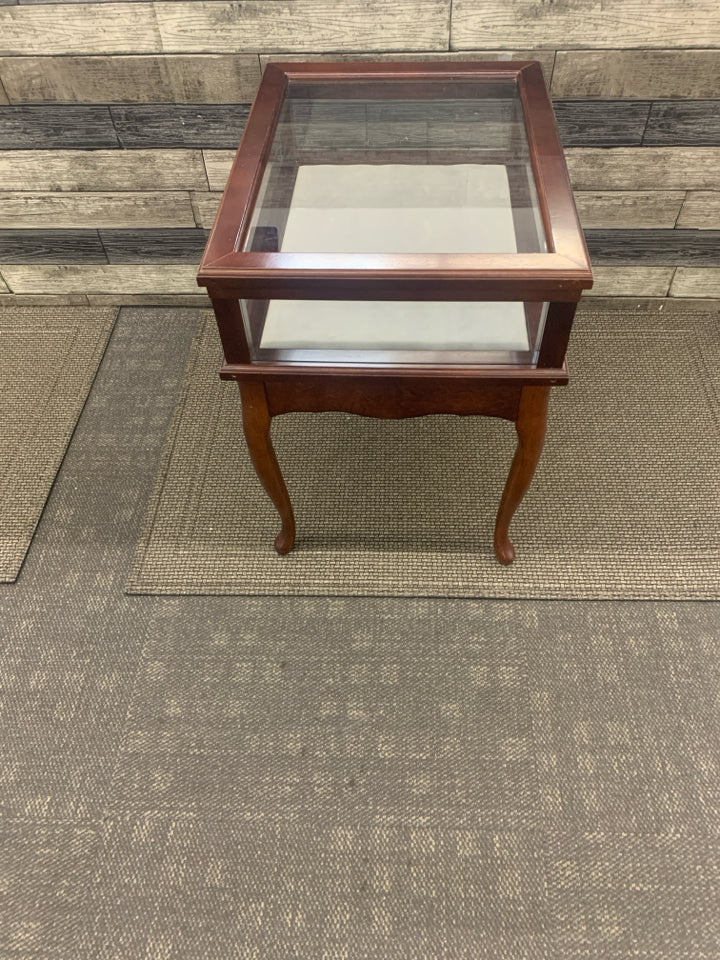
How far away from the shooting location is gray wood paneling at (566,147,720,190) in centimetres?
131

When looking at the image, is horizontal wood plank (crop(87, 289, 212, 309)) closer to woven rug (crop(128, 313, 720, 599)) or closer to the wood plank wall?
the wood plank wall

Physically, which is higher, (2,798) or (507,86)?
(507,86)

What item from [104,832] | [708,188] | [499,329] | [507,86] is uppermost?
[507,86]

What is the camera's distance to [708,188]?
4.48 feet

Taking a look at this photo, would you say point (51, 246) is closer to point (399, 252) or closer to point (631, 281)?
point (399, 252)

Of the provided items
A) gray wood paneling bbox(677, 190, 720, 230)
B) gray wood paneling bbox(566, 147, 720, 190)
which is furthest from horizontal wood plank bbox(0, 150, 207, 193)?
gray wood paneling bbox(677, 190, 720, 230)

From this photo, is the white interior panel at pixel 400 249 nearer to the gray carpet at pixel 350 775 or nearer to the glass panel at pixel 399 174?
the glass panel at pixel 399 174

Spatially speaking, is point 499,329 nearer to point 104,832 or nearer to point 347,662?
point 347,662

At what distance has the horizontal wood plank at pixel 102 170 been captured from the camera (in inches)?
54.2

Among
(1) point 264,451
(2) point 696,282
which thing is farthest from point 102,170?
(2) point 696,282

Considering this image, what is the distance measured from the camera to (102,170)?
55.2 inches

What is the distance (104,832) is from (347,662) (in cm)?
40

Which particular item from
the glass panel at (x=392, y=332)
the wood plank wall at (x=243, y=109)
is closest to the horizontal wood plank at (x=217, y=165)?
the wood plank wall at (x=243, y=109)

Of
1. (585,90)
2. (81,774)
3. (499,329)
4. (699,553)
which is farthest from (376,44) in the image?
(81,774)
